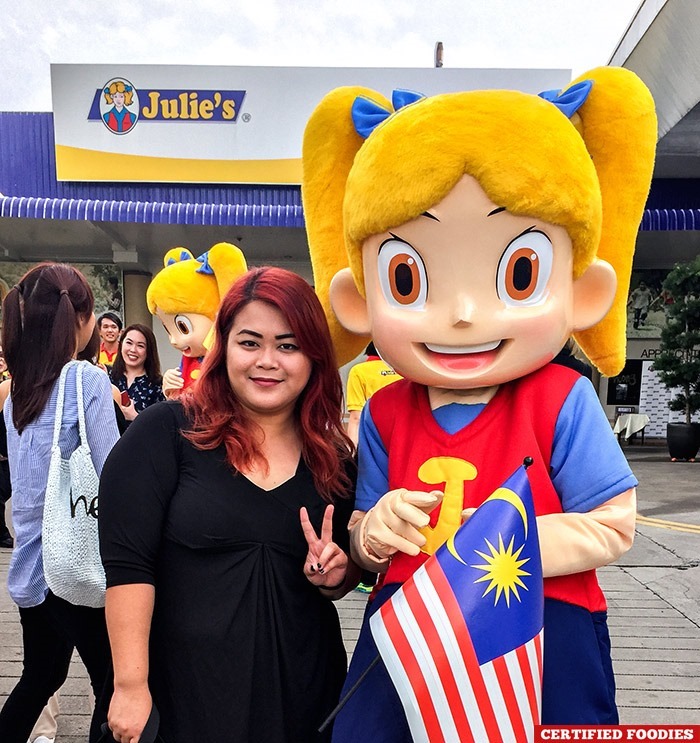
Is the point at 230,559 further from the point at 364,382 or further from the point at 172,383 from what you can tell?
the point at 172,383

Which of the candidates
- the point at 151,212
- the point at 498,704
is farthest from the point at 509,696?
the point at 151,212

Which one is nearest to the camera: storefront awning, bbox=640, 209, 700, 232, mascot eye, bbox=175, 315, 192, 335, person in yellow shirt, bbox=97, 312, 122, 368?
mascot eye, bbox=175, 315, 192, 335

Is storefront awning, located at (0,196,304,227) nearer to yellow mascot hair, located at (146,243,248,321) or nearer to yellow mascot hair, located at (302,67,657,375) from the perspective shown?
yellow mascot hair, located at (146,243,248,321)

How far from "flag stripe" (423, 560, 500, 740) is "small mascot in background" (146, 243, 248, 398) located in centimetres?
314

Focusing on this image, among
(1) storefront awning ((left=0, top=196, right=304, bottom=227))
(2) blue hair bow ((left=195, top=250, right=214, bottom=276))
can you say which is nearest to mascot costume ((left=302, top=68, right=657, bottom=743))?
(2) blue hair bow ((left=195, top=250, right=214, bottom=276))

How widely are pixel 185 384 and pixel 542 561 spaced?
336 cm

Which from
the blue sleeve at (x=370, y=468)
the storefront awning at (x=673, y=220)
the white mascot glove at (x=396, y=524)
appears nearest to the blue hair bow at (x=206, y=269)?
the blue sleeve at (x=370, y=468)

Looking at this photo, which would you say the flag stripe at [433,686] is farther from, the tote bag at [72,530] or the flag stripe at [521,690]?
the tote bag at [72,530]

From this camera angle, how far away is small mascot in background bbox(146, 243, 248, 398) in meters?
3.98

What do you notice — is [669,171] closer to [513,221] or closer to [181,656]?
[513,221]

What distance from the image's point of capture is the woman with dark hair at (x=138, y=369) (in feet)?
13.9

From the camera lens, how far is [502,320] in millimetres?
1275

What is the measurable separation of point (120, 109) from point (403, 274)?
9377mm

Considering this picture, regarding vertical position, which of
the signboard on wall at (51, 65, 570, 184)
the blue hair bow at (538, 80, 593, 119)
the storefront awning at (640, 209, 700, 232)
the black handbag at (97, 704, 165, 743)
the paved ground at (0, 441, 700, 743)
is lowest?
the paved ground at (0, 441, 700, 743)
